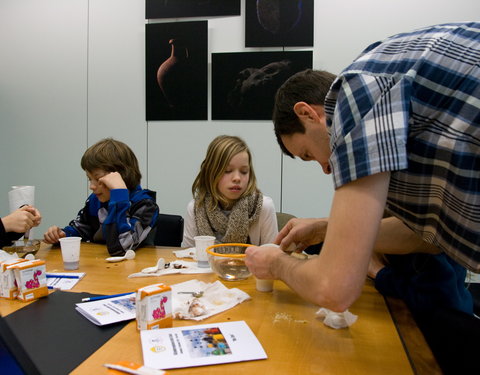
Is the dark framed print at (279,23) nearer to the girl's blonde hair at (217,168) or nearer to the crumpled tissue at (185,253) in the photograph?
the girl's blonde hair at (217,168)

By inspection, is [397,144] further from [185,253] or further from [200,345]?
[185,253]

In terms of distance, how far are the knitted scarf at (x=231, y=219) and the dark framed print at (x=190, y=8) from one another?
5.75 ft

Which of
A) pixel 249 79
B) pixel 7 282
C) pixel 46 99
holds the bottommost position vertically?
pixel 7 282

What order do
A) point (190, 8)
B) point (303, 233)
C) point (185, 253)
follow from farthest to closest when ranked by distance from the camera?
point (190, 8)
point (185, 253)
point (303, 233)

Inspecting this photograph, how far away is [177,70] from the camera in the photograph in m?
3.29

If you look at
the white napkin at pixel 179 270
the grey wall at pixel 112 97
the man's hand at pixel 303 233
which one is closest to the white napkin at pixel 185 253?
the white napkin at pixel 179 270

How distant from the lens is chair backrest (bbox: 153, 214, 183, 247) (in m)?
2.39

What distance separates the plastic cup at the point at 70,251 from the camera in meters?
1.56

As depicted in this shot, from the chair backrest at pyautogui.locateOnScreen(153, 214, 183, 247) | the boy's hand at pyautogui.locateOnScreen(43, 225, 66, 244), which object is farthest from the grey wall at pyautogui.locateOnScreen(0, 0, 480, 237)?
the boy's hand at pyautogui.locateOnScreen(43, 225, 66, 244)

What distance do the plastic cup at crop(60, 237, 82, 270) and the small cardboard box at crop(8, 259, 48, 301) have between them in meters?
0.30

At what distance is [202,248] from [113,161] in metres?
0.94

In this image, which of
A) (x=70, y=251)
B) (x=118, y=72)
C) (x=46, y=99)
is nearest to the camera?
(x=70, y=251)

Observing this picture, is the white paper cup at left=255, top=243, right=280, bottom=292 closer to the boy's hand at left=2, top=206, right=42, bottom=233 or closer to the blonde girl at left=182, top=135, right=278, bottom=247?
the blonde girl at left=182, top=135, right=278, bottom=247

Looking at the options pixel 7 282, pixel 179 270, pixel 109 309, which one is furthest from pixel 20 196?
pixel 109 309
